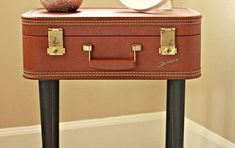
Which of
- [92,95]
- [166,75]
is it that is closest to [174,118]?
[166,75]

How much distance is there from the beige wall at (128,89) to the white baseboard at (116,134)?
0.11ft

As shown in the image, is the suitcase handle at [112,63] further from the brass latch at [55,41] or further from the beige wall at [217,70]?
the beige wall at [217,70]

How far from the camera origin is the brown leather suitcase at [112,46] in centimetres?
163

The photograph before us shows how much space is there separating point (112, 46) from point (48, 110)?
0.34 m

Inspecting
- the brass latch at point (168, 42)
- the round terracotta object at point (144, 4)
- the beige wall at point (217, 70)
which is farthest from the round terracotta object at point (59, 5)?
the beige wall at point (217, 70)

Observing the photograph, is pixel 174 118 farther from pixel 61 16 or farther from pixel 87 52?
pixel 61 16

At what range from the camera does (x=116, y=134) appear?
250 centimetres

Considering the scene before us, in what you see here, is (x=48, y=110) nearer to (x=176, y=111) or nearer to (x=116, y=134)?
(x=176, y=111)

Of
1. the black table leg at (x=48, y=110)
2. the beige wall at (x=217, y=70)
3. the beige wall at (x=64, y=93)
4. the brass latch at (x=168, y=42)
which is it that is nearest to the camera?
the brass latch at (x=168, y=42)

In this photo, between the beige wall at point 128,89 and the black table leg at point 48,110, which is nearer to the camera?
the black table leg at point 48,110

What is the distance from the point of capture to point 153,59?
1.65m

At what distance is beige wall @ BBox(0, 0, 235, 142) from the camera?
82.1 inches

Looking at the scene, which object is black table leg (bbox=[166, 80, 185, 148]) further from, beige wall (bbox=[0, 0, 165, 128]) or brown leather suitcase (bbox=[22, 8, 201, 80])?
beige wall (bbox=[0, 0, 165, 128])

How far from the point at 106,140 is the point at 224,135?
0.63 metres
